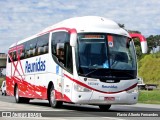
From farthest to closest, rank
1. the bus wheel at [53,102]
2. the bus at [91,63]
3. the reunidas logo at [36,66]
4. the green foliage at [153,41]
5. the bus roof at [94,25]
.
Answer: the green foliage at [153,41]
the reunidas logo at [36,66]
the bus wheel at [53,102]
the bus roof at [94,25]
the bus at [91,63]

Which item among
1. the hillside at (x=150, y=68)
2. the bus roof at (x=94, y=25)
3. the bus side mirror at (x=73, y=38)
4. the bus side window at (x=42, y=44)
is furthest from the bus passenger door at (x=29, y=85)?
the hillside at (x=150, y=68)

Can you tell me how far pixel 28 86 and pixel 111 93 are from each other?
8183mm

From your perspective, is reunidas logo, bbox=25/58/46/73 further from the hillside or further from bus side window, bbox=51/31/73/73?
the hillside

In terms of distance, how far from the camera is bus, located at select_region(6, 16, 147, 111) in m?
17.0

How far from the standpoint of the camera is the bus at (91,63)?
16969 mm

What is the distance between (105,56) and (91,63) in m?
0.64

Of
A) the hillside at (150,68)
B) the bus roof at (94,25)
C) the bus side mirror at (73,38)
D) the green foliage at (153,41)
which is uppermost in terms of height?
the green foliage at (153,41)

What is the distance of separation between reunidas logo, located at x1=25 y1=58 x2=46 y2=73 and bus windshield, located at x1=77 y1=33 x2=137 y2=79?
4244mm

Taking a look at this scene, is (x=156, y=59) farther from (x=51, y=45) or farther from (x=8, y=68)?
(x=51, y=45)

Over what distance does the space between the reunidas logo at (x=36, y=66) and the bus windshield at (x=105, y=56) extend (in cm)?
424

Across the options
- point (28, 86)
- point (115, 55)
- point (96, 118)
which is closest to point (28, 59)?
Result: point (28, 86)

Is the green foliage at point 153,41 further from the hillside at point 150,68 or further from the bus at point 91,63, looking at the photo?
the bus at point 91,63

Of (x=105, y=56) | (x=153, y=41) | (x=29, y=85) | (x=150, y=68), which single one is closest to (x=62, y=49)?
(x=105, y=56)

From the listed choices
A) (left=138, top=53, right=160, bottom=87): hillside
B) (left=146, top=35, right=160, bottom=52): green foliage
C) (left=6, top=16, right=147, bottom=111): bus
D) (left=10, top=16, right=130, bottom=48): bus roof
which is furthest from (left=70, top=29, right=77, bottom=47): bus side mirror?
(left=146, top=35, right=160, bottom=52): green foliage
